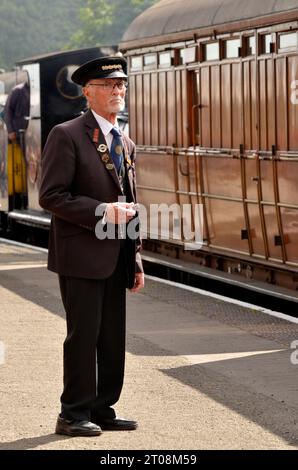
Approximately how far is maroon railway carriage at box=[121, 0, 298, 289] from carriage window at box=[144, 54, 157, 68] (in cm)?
1

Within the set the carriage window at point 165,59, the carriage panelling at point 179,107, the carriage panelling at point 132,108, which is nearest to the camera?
the carriage panelling at point 179,107

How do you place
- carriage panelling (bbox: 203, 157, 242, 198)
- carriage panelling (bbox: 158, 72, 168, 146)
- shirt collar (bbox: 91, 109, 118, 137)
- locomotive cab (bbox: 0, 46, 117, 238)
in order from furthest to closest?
locomotive cab (bbox: 0, 46, 117, 238) → carriage panelling (bbox: 158, 72, 168, 146) → carriage panelling (bbox: 203, 157, 242, 198) → shirt collar (bbox: 91, 109, 118, 137)

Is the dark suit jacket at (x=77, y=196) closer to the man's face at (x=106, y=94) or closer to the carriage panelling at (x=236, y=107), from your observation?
the man's face at (x=106, y=94)

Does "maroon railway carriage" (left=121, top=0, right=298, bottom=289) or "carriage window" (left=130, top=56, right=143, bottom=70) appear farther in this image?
"carriage window" (left=130, top=56, right=143, bottom=70)

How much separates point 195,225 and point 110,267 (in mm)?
8688

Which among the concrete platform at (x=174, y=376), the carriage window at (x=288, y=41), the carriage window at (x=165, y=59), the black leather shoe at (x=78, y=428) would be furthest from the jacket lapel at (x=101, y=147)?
the carriage window at (x=165, y=59)

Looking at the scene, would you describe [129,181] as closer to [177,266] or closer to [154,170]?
[177,266]

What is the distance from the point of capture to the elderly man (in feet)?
26.1

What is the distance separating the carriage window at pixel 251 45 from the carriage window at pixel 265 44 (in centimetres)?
20

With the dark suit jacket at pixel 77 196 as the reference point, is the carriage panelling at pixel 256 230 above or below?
below

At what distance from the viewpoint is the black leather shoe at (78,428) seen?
7.99 meters

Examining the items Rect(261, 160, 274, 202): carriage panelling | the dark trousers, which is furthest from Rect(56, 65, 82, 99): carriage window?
the dark trousers

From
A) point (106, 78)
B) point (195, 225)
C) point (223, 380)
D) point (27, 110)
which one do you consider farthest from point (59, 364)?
point (27, 110)

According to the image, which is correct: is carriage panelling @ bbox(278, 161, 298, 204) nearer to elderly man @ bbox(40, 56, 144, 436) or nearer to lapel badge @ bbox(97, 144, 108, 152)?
elderly man @ bbox(40, 56, 144, 436)
